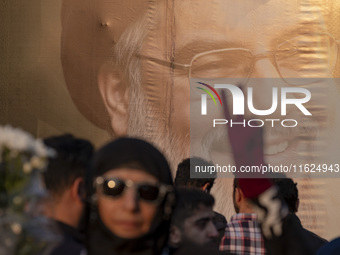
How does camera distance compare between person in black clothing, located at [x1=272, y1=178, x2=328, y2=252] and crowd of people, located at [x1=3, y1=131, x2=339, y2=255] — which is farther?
person in black clothing, located at [x1=272, y1=178, x2=328, y2=252]

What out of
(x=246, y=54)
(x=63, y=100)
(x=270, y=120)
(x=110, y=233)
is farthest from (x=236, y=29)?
(x=110, y=233)

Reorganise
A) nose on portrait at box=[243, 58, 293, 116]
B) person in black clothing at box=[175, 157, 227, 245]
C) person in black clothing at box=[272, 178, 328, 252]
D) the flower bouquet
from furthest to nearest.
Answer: nose on portrait at box=[243, 58, 293, 116]
person in black clothing at box=[175, 157, 227, 245]
person in black clothing at box=[272, 178, 328, 252]
the flower bouquet

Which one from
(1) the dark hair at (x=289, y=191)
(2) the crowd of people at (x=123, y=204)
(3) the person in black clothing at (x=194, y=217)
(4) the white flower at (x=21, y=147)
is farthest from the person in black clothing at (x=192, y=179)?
(4) the white flower at (x=21, y=147)

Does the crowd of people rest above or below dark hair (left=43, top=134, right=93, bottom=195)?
below

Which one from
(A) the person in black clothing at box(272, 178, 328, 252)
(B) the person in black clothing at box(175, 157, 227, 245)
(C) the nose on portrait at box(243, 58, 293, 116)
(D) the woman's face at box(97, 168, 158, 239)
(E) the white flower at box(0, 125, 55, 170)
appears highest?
(C) the nose on portrait at box(243, 58, 293, 116)

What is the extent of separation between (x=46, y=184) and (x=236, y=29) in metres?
3.04

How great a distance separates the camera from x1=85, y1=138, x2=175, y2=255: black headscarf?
6.06ft

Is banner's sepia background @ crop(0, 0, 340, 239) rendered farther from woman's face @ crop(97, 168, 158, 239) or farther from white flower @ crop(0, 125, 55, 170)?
white flower @ crop(0, 125, 55, 170)

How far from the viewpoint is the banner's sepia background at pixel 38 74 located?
16.1 feet

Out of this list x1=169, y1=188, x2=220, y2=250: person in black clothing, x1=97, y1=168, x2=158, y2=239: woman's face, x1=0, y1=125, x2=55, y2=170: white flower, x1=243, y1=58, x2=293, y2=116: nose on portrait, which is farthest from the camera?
x1=243, y1=58, x2=293, y2=116: nose on portrait

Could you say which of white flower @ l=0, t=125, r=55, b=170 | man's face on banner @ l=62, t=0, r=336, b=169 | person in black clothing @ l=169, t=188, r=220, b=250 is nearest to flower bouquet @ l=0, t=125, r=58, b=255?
white flower @ l=0, t=125, r=55, b=170

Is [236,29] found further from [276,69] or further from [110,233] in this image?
[110,233]

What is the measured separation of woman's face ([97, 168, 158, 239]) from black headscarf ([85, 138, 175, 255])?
0.6 inches

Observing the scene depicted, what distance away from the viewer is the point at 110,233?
1.85m
